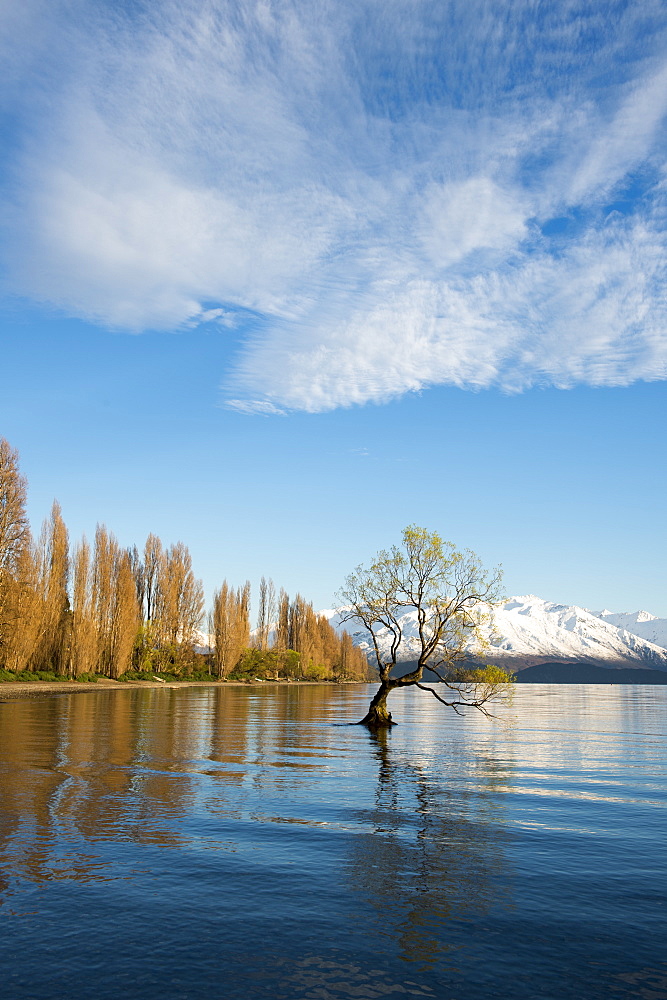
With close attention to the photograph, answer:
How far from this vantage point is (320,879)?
1352 cm

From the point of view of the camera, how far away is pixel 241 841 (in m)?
16.1

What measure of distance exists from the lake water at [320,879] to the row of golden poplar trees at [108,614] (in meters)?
52.1

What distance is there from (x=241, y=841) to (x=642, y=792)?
16980 millimetres

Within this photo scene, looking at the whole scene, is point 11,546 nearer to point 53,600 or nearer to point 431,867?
point 53,600

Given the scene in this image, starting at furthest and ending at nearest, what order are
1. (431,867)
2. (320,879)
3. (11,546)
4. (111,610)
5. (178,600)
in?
(178,600) < (111,610) < (11,546) < (431,867) < (320,879)

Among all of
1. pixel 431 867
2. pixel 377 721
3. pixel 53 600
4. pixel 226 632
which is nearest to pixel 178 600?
pixel 226 632

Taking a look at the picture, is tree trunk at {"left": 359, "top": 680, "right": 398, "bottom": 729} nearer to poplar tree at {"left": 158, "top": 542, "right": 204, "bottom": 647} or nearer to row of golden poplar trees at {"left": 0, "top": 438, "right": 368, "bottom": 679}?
row of golden poplar trees at {"left": 0, "top": 438, "right": 368, "bottom": 679}

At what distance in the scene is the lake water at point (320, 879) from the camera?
941cm

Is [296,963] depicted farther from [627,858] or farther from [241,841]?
[627,858]

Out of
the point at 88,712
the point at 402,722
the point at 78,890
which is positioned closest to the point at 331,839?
the point at 78,890

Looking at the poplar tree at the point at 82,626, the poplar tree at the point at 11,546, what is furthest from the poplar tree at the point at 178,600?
the poplar tree at the point at 11,546

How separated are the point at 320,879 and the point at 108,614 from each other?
95.1 m

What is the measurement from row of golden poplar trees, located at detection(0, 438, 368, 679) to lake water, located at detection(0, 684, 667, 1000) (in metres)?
52.1

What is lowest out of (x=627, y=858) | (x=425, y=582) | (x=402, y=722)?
(x=402, y=722)
